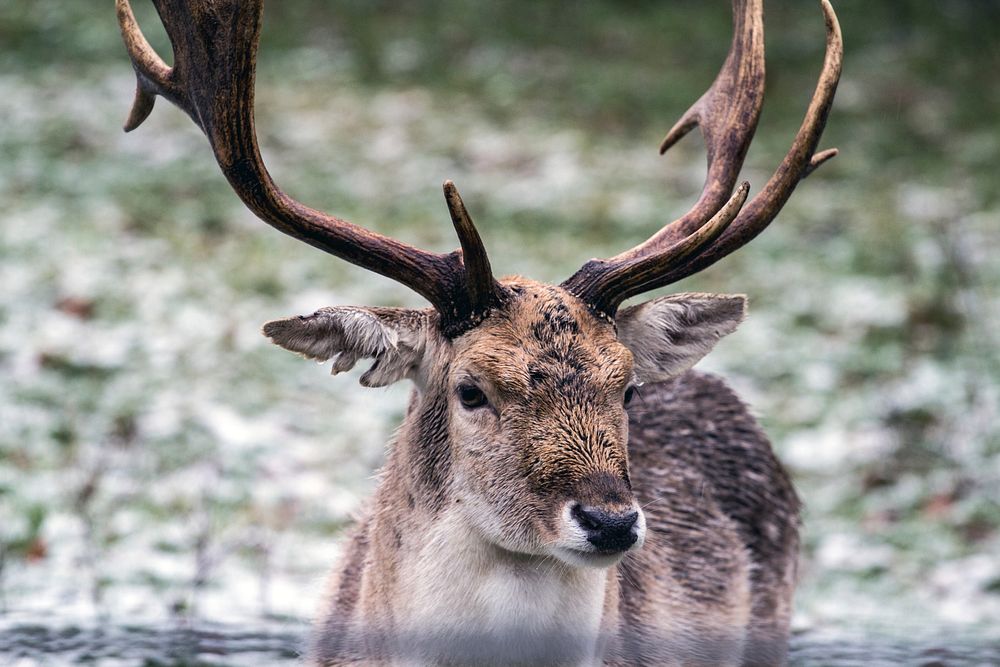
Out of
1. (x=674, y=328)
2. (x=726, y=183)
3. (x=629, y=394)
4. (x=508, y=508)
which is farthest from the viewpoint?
(x=726, y=183)

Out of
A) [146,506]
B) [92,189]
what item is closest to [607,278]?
[146,506]

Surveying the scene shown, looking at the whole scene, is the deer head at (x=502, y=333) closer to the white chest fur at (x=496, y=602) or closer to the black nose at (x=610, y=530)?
the black nose at (x=610, y=530)

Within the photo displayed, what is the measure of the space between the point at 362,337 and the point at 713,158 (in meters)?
1.50

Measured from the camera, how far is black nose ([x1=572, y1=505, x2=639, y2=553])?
3.30 metres

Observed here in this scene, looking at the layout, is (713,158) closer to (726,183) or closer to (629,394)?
(726,183)

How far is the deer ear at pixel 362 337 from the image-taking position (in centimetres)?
364

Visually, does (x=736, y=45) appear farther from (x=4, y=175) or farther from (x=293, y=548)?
(x=4, y=175)

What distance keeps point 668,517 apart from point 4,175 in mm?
8189

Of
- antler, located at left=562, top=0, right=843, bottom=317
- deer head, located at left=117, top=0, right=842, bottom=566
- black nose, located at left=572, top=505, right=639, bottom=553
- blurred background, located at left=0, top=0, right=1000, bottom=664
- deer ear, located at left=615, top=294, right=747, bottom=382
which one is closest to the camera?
black nose, located at left=572, top=505, right=639, bottom=553

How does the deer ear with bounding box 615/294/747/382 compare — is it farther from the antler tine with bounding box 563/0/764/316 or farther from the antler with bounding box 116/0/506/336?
the antler with bounding box 116/0/506/336

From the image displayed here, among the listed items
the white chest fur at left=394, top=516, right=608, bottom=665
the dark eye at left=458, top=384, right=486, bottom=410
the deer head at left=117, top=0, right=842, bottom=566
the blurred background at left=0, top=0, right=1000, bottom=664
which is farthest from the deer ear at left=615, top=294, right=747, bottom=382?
the blurred background at left=0, top=0, right=1000, bottom=664

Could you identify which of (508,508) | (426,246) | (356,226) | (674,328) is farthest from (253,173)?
(426,246)

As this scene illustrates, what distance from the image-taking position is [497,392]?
360 centimetres

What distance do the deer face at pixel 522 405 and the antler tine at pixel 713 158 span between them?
0.11 meters
